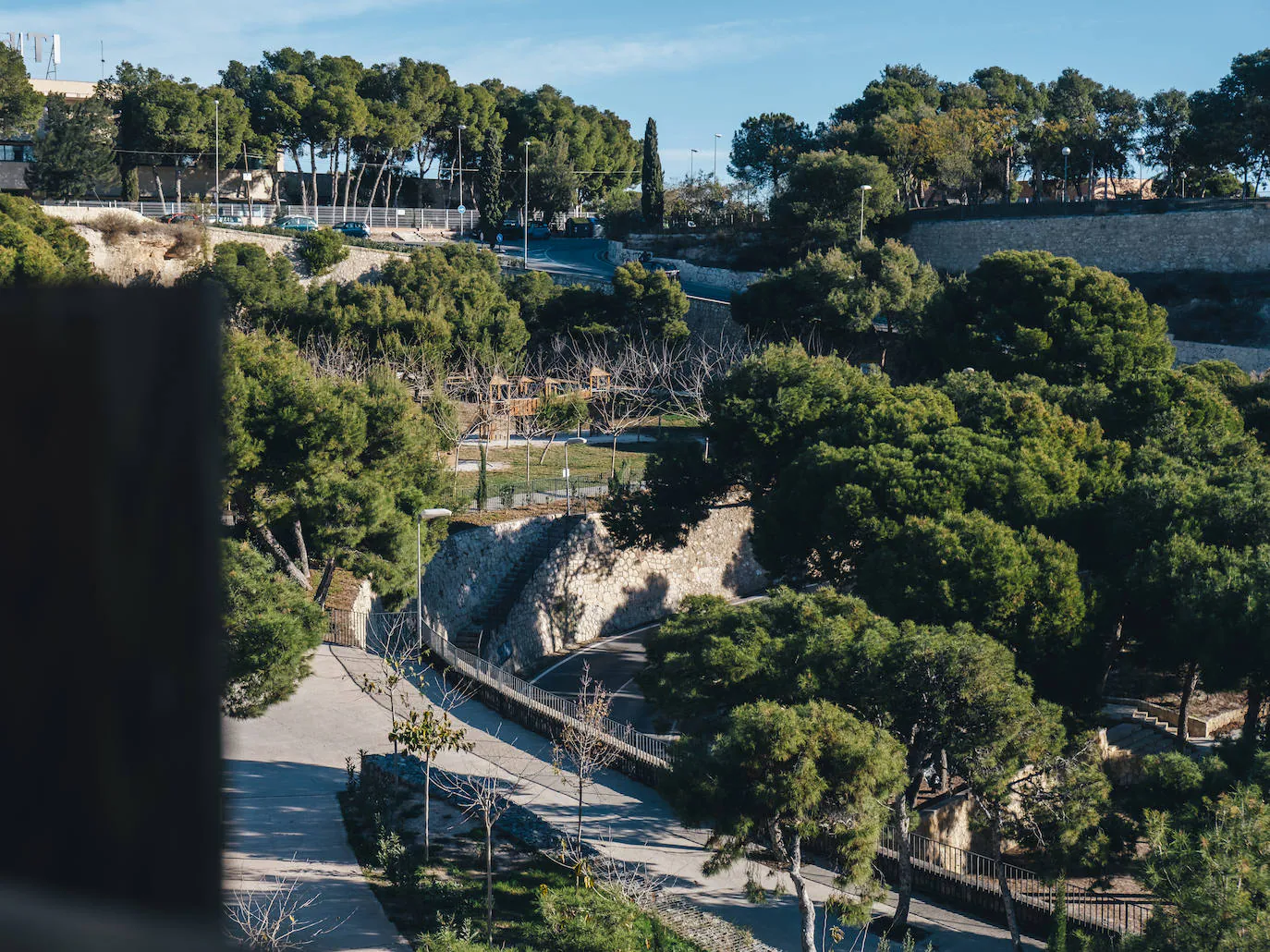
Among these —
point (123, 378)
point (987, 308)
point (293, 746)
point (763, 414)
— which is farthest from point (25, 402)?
point (987, 308)

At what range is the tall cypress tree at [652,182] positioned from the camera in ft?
199

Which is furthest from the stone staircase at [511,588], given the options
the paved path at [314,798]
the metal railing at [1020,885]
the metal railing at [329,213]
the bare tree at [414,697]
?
the metal railing at [329,213]

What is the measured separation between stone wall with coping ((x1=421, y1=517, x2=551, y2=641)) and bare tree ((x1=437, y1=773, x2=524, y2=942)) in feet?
32.5

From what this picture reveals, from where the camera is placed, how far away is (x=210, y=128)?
57312 millimetres

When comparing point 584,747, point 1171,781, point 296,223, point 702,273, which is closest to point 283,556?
point 584,747

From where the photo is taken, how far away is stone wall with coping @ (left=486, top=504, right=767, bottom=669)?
2758 cm

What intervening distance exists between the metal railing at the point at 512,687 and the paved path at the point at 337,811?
48 cm

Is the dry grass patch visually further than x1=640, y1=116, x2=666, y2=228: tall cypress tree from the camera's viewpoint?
No

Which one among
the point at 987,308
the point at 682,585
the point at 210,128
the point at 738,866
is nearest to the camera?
the point at 738,866

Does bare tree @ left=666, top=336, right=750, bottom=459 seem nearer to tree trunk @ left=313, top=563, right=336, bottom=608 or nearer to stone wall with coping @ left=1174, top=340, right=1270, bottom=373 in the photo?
stone wall with coping @ left=1174, top=340, right=1270, bottom=373

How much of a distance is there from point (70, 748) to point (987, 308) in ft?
118

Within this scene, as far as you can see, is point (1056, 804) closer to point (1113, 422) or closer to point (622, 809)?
point (622, 809)

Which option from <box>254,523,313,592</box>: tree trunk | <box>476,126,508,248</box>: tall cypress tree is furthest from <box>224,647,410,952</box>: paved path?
<box>476,126,508,248</box>: tall cypress tree

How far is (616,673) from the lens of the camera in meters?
25.3
